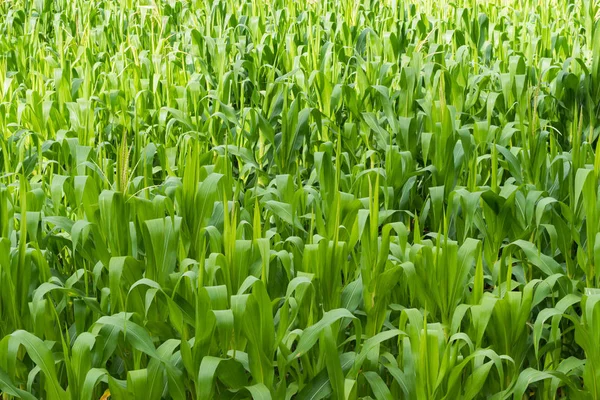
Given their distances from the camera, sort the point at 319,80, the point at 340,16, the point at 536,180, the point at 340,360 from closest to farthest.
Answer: the point at 340,360
the point at 536,180
the point at 319,80
the point at 340,16

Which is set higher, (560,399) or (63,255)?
(63,255)

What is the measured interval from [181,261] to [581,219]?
1.39 m

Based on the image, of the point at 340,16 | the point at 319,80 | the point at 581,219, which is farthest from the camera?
the point at 340,16

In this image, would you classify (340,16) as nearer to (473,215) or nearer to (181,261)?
(473,215)

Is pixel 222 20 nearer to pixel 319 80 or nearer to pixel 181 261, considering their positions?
pixel 319 80

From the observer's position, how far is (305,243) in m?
2.98

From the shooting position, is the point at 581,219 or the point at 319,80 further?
the point at 319,80

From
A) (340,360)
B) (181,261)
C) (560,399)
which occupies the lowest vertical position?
(560,399)

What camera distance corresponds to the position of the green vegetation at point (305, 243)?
2201 millimetres

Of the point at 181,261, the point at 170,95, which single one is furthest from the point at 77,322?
the point at 170,95

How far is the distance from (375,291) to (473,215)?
0.64 m

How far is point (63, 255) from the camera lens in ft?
9.98

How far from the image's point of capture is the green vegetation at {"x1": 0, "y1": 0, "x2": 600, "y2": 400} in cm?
220

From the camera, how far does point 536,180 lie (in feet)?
10.5
